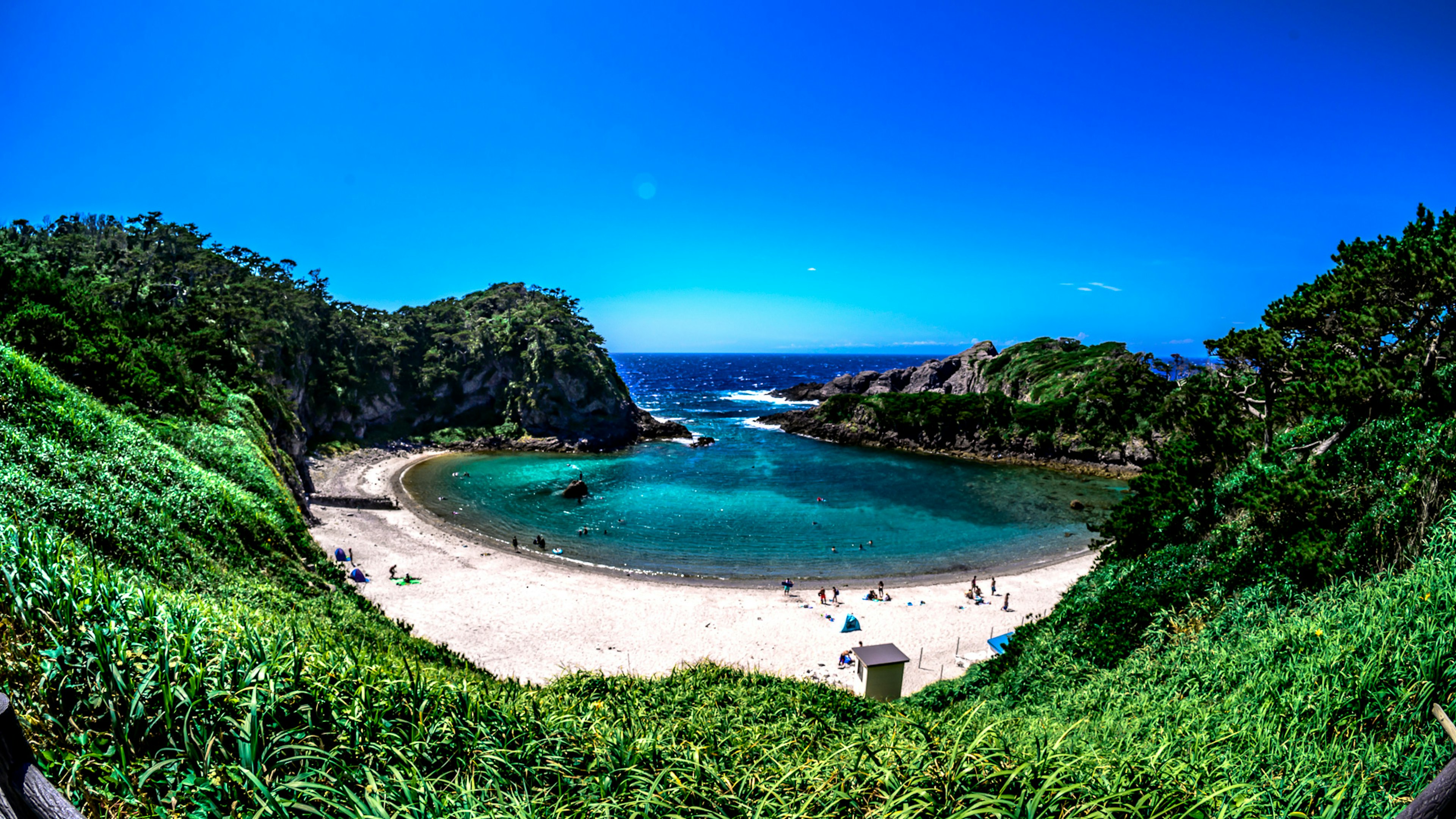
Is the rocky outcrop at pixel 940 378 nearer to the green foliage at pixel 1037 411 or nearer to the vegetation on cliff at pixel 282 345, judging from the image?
the green foliage at pixel 1037 411

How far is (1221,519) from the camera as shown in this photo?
1206 centimetres

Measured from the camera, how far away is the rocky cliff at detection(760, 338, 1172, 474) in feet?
175

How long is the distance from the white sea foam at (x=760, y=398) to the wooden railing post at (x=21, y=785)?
303 ft

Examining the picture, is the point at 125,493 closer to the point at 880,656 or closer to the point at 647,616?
the point at 880,656

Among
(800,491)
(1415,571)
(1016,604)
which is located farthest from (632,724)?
(800,491)

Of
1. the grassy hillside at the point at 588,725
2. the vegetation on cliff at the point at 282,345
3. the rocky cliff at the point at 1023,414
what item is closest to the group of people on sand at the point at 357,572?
the vegetation on cliff at the point at 282,345

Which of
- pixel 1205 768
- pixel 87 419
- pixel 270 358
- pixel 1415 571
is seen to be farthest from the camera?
pixel 270 358

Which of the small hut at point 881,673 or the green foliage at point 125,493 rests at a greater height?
the green foliage at point 125,493

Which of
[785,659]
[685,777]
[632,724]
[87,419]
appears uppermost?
[87,419]

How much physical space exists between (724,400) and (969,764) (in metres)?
106

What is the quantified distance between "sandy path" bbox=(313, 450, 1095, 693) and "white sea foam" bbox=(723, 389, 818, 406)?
67.3 m

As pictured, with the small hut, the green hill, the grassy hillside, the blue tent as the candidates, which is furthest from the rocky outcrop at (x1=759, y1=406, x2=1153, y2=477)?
the grassy hillside

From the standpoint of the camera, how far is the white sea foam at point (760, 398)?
101 metres

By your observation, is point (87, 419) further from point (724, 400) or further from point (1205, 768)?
point (724, 400)
